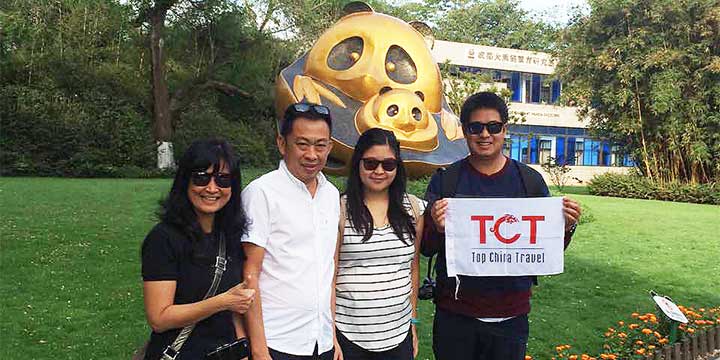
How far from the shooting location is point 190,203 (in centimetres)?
229

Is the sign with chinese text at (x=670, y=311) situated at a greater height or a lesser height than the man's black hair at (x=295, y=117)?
lesser

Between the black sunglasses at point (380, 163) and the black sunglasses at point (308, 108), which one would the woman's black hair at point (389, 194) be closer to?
the black sunglasses at point (380, 163)

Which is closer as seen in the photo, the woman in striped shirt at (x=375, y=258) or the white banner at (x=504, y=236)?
the woman in striped shirt at (x=375, y=258)

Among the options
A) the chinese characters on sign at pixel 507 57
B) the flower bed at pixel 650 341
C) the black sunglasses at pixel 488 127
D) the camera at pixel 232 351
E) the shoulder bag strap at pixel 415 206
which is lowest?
the flower bed at pixel 650 341

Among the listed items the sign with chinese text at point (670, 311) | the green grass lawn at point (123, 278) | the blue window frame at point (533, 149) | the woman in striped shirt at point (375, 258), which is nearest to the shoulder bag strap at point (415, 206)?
the woman in striped shirt at point (375, 258)

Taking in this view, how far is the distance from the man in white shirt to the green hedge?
22.1 m

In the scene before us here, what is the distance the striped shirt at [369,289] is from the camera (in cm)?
259

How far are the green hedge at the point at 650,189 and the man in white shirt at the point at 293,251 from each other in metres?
22.1

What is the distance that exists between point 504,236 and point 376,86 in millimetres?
7843

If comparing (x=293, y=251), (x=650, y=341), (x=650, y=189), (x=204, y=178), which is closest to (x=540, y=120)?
(x=650, y=189)

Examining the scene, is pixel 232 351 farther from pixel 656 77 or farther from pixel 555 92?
pixel 555 92

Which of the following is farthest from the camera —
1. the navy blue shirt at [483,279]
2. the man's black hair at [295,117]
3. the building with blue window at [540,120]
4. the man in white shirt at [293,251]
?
the building with blue window at [540,120]

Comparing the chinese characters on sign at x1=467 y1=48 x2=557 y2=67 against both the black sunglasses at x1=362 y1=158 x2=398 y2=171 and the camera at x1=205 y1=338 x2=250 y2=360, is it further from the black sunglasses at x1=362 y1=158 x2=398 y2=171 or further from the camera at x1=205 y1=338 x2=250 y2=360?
the camera at x1=205 y1=338 x2=250 y2=360

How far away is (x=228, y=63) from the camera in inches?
928
